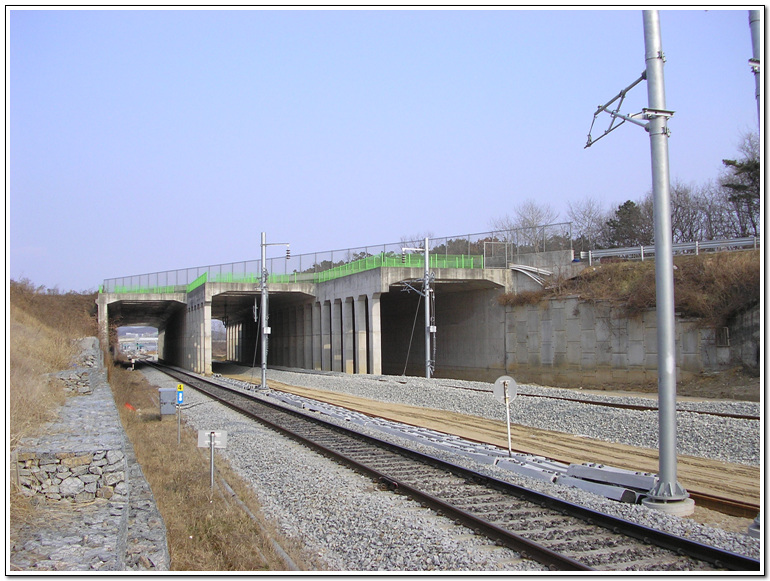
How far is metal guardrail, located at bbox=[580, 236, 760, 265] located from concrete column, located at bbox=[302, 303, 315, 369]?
76.3ft

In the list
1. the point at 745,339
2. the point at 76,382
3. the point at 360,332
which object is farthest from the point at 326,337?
the point at 76,382

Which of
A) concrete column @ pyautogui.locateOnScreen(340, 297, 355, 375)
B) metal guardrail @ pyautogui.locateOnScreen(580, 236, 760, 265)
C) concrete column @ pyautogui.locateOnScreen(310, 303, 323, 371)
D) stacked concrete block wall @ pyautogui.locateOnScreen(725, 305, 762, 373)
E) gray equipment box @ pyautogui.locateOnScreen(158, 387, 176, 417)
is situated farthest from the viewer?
concrete column @ pyautogui.locateOnScreen(310, 303, 323, 371)

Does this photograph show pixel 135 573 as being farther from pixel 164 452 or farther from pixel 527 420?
pixel 527 420

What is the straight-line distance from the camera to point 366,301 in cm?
4694

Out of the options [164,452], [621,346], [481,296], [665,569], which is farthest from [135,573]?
[481,296]

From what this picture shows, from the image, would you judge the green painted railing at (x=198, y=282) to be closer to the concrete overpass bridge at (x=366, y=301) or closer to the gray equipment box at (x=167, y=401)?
the concrete overpass bridge at (x=366, y=301)

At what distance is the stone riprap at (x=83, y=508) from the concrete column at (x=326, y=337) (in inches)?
1598

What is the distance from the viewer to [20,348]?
21.4 meters

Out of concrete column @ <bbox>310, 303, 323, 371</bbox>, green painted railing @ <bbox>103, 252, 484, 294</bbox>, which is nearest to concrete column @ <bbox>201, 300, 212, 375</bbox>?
green painted railing @ <bbox>103, 252, 484, 294</bbox>

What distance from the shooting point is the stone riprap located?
675cm

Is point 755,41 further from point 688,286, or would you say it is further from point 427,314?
point 688,286

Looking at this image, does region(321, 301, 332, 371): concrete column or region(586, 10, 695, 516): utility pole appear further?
region(321, 301, 332, 371): concrete column

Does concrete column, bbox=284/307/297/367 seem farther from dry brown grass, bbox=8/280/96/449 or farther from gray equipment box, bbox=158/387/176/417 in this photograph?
gray equipment box, bbox=158/387/176/417

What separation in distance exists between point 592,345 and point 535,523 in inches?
1184
